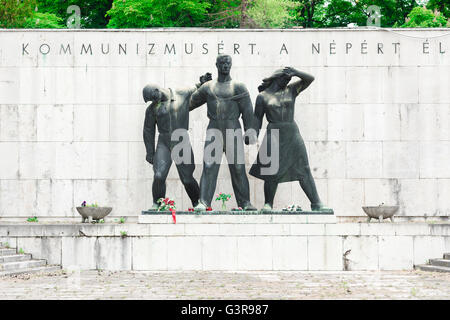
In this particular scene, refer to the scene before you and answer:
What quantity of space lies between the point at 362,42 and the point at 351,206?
4.38 meters

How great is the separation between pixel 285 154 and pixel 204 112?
4.10 meters

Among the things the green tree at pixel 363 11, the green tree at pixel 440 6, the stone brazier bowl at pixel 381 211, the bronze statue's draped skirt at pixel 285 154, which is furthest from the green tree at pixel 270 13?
the stone brazier bowl at pixel 381 211

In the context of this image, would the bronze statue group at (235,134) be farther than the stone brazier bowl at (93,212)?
No

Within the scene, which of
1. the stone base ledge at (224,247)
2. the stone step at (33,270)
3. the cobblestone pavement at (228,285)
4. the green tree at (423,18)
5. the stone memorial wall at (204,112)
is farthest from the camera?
the green tree at (423,18)

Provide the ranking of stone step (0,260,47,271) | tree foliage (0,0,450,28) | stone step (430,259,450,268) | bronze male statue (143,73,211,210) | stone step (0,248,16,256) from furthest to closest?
tree foliage (0,0,450,28), bronze male statue (143,73,211,210), stone step (0,248,16,256), stone step (430,259,450,268), stone step (0,260,47,271)

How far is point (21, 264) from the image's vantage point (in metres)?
14.1

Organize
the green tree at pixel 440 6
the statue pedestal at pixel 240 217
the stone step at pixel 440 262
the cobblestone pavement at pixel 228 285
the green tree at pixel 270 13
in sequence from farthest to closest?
the green tree at pixel 270 13 < the green tree at pixel 440 6 < the statue pedestal at pixel 240 217 < the stone step at pixel 440 262 < the cobblestone pavement at pixel 228 285

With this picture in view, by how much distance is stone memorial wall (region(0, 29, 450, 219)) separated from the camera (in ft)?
61.6

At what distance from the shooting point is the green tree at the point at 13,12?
24969 mm

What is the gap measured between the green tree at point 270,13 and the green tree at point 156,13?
2.69m

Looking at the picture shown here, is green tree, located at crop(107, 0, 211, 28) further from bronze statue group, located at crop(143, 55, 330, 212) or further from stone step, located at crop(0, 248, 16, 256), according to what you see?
stone step, located at crop(0, 248, 16, 256)

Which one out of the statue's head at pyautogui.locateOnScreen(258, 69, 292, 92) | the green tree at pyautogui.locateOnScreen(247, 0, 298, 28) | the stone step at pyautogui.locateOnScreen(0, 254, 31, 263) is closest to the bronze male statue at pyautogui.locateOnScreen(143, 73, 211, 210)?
the statue's head at pyautogui.locateOnScreen(258, 69, 292, 92)

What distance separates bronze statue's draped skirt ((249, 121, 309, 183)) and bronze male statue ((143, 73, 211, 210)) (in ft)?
5.55

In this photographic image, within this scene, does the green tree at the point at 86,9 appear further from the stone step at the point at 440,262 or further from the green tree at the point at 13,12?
the stone step at the point at 440,262
